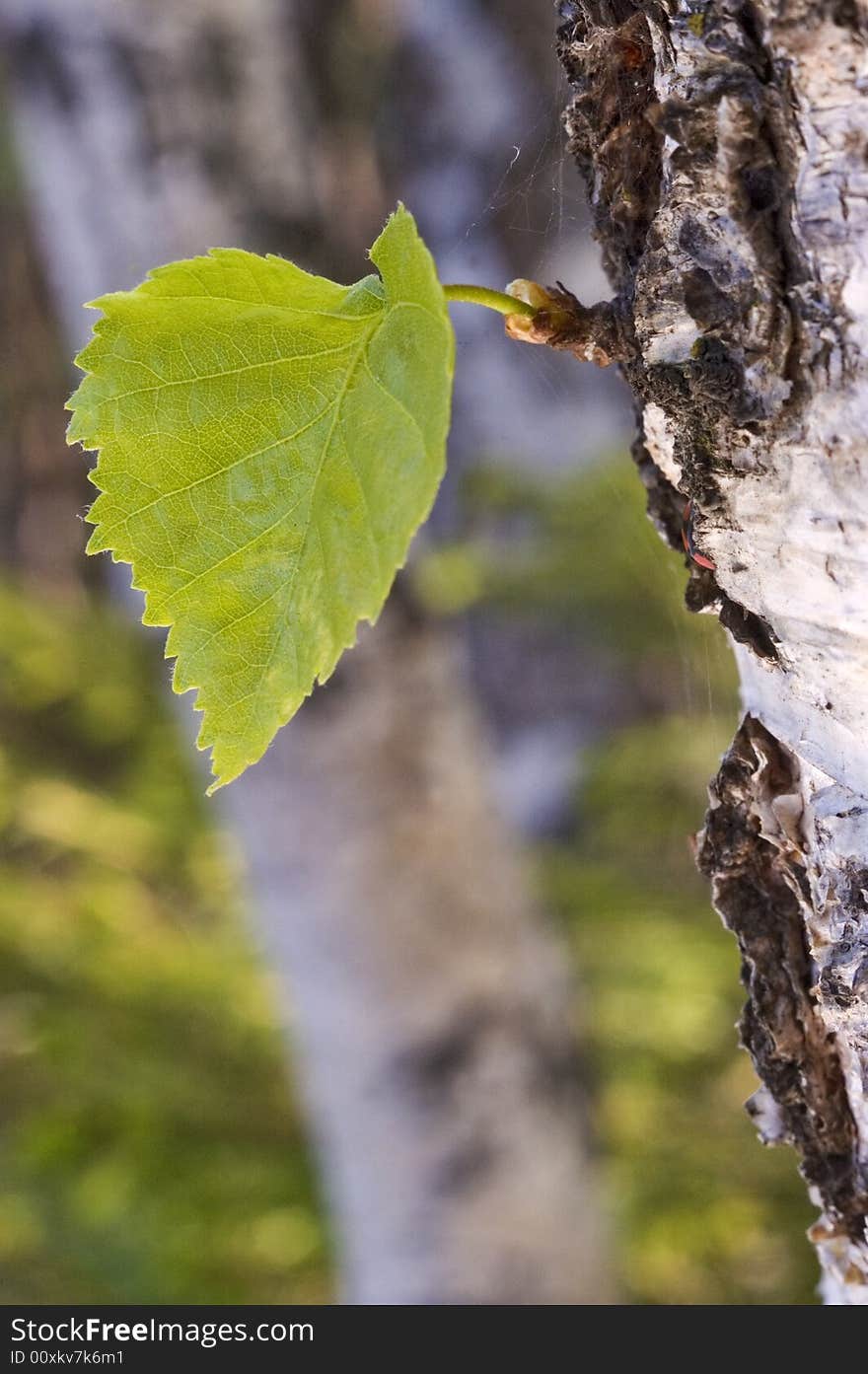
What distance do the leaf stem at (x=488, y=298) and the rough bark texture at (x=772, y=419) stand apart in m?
0.03

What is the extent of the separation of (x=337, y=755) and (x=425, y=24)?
1244mm

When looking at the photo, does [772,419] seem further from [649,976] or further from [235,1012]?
[235,1012]

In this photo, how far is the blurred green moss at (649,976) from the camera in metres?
1.47

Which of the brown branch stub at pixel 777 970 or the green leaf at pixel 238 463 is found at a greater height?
the green leaf at pixel 238 463

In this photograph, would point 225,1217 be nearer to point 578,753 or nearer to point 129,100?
point 578,753

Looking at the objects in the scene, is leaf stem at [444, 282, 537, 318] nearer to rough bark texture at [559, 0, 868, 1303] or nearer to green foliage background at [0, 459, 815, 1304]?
rough bark texture at [559, 0, 868, 1303]

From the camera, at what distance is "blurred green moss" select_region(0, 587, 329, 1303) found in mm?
1571

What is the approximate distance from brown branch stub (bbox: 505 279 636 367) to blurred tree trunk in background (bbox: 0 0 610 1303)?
1.67 feet

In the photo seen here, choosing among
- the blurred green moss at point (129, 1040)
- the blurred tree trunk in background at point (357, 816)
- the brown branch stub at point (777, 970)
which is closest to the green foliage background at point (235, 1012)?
the blurred green moss at point (129, 1040)

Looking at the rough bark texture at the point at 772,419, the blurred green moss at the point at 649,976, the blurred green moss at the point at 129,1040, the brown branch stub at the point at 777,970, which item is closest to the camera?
the rough bark texture at the point at 772,419

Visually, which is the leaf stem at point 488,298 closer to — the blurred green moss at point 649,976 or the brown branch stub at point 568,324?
the brown branch stub at point 568,324
